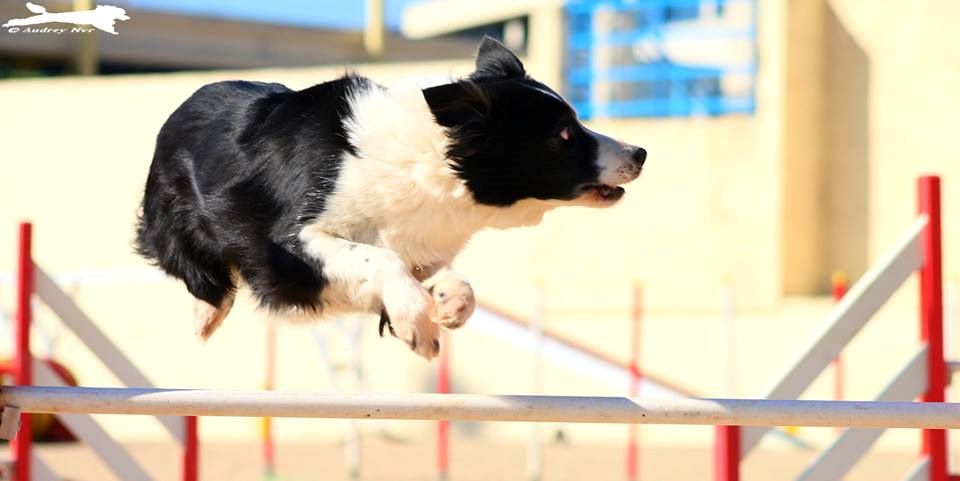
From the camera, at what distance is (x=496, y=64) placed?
376 cm

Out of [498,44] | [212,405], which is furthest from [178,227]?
[498,44]

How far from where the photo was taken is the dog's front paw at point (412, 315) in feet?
11.0

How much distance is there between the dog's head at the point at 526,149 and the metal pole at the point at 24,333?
231cm

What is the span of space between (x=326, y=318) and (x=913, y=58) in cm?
886

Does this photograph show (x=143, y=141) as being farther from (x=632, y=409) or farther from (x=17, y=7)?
(x=632, y=409)

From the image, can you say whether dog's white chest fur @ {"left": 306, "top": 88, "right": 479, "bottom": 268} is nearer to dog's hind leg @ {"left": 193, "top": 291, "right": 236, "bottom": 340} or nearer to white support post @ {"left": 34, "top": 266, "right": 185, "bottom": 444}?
dog's hind leg @ {"left": 193, "top": 291, "right": 236, "bottom": 340}

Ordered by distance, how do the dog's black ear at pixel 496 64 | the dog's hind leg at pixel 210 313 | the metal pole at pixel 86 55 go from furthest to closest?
1. the metal pole at pixel 86 55
2. the dog's hind leg at pixel 210 313
3. the dog's black ear at pixel 496 64

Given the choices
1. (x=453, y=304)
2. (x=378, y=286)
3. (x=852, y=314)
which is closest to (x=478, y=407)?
(x=453, y=304)

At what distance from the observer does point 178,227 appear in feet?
13.1

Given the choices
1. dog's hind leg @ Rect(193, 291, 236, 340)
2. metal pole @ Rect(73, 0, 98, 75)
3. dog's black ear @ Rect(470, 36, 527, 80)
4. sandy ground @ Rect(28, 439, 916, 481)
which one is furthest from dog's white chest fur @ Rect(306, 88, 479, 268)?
metal pole @ Rect(73, 0, 98, 75)

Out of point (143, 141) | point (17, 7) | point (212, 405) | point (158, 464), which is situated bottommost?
point (158, 464)

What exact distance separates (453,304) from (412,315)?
0.53 ft

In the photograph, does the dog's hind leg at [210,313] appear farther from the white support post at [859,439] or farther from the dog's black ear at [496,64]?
the white support post at [859,439]

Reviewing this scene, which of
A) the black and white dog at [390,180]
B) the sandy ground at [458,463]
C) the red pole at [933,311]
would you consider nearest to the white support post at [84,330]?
the black and white dog at [390,180]
